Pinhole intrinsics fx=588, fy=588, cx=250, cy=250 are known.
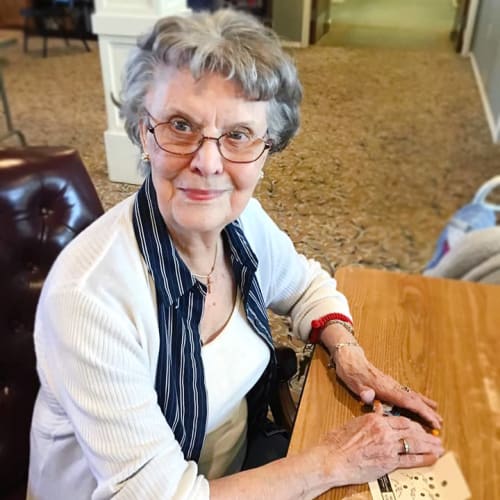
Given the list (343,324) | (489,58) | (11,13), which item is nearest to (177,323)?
(343,324)

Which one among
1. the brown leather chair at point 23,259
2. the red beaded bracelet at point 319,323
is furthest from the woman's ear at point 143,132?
the red beaded bracelet at point 319,323

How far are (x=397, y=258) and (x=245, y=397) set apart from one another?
1671mm

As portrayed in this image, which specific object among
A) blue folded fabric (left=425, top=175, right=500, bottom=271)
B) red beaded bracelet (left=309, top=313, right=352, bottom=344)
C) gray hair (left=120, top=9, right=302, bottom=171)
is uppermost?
gray hair (left=120, top=9, right=302, bottom=171)

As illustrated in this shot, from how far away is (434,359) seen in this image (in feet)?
3.57

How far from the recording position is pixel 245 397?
1.22 m

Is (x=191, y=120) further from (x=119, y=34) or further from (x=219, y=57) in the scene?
(x=119, y=34)

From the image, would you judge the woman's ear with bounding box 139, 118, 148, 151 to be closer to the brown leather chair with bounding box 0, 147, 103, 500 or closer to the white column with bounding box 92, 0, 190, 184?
the brown leather chair with bounding box 0, 147, 103, 500

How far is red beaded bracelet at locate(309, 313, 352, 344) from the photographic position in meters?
1.17

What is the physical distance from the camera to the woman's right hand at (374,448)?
87 centimetres

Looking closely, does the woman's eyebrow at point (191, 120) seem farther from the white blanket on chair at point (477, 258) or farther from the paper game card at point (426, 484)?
the white blanket on chair at point (477, 258)

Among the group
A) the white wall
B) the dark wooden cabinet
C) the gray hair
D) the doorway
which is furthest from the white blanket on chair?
the dark wooden cabinet

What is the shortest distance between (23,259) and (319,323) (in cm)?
59

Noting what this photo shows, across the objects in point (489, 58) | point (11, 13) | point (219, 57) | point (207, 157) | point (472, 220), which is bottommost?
point (11, 13)

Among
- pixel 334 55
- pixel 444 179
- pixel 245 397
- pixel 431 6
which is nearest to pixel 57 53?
pixel 334 55
